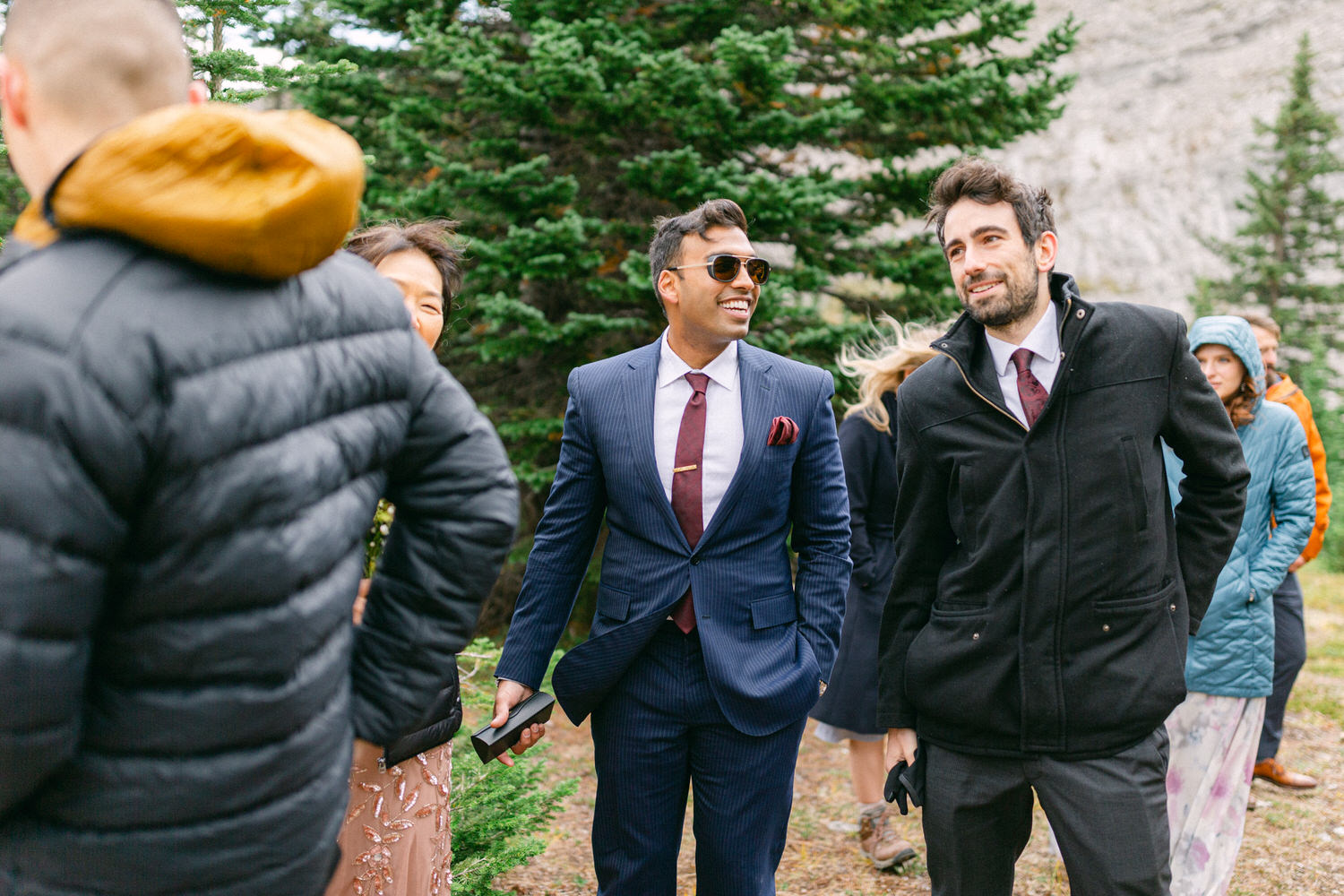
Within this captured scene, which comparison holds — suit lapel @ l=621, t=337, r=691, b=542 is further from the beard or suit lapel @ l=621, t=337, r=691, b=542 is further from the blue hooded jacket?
the blue hooded jacket

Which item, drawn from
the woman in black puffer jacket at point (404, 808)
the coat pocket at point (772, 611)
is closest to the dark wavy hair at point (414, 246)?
the woman in black puffer jacket at point (404, 808)

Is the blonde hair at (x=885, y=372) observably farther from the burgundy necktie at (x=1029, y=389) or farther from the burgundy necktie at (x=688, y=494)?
the burgundy necktie at (x=688, y=494)

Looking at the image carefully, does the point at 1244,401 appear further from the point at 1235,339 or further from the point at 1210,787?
the point at 1210,787

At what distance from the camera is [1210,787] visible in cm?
409

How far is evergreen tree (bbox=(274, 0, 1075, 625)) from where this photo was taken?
6.83 meters

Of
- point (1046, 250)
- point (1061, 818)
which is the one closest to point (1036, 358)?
point (1046, 250)

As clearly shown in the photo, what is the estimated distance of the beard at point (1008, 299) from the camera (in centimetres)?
303

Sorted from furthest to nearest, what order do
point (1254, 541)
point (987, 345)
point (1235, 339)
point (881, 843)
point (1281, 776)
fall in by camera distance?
point (1281, 776)
point (881, 843)
point (1254, 541)
point (1235, 339)
point (987, 345)

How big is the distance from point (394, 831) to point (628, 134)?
6277 millimetres

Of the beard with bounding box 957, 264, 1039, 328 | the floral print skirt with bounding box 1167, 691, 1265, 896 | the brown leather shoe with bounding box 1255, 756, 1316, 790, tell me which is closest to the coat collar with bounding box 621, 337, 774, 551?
the beard with bounding box 957, 264, 1039, 328

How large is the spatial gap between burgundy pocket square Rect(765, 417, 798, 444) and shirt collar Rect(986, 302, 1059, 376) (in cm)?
70

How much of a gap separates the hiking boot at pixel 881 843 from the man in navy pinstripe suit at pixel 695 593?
6.28 feet

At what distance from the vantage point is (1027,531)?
9.56ft

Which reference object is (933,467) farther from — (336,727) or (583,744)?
(583,744)
